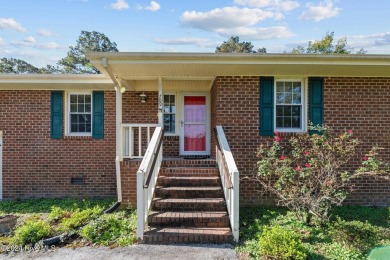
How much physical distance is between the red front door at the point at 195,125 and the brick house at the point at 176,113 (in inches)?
1.2

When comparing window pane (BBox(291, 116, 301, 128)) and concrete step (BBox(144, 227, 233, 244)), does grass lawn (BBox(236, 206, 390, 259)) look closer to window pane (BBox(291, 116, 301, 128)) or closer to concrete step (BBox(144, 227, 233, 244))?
concrete step (BBox(144, 227, 233, 244))

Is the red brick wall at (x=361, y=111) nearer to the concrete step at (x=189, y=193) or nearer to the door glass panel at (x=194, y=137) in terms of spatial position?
the concrete step at (x=189, y=193)

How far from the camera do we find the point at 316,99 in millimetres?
6648

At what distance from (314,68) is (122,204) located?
5464 millimetres

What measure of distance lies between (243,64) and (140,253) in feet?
13.7

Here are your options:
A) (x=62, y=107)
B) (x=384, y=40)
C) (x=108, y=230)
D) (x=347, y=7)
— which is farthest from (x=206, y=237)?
(x=384, y=40)

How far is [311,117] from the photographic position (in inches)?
261

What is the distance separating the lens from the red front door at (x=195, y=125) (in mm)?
8320

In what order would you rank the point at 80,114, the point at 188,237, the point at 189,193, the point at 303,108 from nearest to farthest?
the point at 188,237 → the point at 189,193 → the point at 303,108 → the point at 80,114

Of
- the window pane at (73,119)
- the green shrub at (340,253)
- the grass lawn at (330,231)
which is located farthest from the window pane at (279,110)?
the window pane at (73,119)

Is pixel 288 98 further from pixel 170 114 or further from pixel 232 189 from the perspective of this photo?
pixel 170 114

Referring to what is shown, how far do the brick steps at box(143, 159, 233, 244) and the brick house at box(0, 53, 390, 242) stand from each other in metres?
0.28

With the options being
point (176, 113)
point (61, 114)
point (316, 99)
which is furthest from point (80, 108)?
point (316, 99)

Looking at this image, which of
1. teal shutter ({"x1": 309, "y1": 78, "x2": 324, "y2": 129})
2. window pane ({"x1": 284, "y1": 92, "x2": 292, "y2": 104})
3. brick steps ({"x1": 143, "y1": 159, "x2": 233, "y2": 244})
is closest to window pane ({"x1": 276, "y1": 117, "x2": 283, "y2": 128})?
window pane ({"x1": 284, "y1": 92, "x2": 292, "y2": 104})
